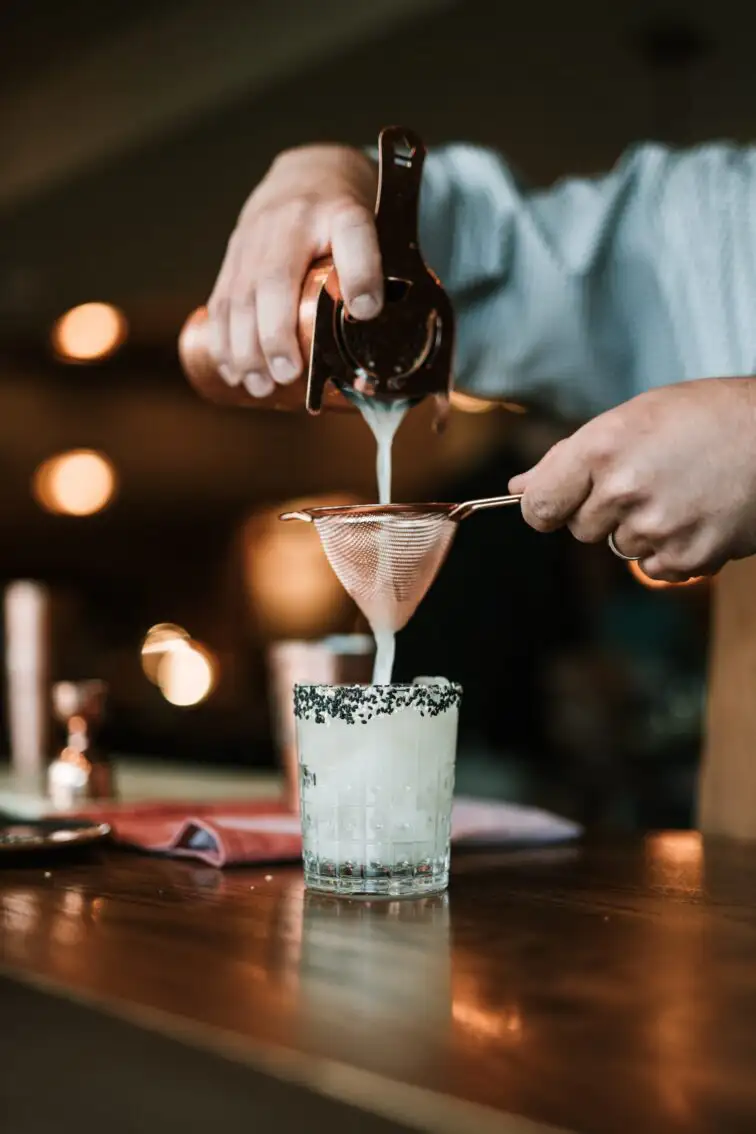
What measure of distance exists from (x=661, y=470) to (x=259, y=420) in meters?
3.81

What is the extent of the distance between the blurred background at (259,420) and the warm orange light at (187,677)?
0.03 feet

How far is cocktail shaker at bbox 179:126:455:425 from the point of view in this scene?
43.4 inches

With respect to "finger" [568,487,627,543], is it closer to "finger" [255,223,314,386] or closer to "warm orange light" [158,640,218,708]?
"finger" [255,223,314,386]

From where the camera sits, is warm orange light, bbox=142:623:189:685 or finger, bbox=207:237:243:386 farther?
warm orange light, bbox=142:623:189:685

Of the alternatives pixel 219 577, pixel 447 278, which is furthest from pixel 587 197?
pixel 219 577

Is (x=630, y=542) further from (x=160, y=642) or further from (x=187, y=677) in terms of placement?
(x=160, y=642)

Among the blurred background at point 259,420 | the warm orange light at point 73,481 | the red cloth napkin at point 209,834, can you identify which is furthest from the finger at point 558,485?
the warm orange light at point 73,481

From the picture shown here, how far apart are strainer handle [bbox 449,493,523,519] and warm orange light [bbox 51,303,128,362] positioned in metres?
3.48

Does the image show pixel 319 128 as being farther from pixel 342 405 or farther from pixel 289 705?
pixel 342 405

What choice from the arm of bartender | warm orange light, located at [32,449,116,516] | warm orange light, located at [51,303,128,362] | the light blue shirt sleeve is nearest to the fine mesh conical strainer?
the arm of bartender

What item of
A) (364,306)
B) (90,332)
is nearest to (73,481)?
(90,332)

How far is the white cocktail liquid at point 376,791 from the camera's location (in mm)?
945

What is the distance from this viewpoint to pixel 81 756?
174 cm

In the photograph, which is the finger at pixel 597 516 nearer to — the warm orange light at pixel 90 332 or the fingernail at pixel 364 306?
the fingernail at pixel 364 306
